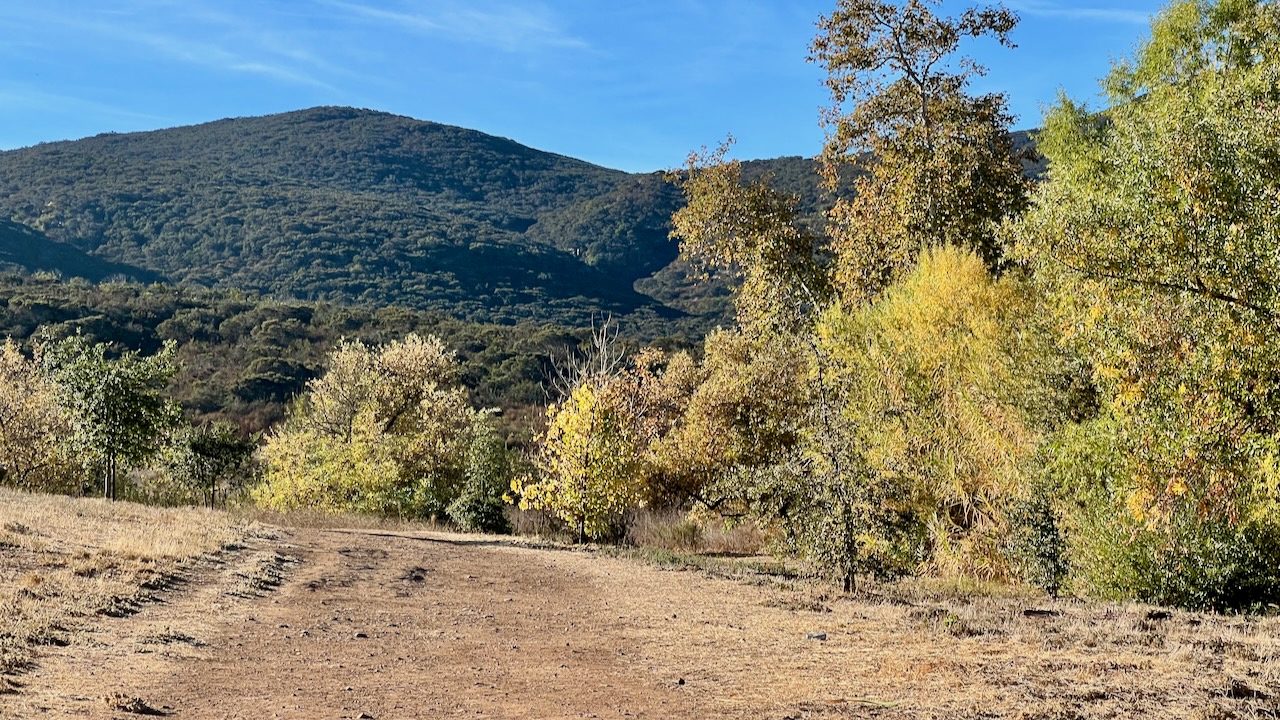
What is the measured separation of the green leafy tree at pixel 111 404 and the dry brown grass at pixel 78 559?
5.19m

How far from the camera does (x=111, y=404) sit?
2894 centimetres

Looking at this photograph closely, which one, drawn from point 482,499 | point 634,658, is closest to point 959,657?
point 634,658

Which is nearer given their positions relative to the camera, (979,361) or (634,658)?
(634,658)

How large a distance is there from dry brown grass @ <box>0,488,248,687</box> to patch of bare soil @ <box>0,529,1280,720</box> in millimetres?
359

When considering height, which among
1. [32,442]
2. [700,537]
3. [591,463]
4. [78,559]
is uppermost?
[591,463]

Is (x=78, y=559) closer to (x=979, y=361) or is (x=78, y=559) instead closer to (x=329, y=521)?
(x=979, y=361)

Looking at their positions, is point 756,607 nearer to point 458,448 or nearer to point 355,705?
point 355,705

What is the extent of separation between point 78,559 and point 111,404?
16546mm

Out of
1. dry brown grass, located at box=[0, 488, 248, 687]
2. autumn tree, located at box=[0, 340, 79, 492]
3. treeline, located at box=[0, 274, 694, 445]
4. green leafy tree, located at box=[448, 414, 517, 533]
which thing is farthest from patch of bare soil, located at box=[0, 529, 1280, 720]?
treeline, located at box=[0, 274, 694, 445]

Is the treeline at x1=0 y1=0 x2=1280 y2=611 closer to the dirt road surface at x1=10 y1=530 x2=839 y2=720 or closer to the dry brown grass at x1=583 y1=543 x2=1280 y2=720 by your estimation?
the dry brown grass at x1=583 y1=543 x2=1280 y2=720

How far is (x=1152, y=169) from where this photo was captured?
11.9 metres

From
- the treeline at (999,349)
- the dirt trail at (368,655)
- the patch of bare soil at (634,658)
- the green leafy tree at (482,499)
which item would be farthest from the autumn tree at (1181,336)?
the green leafy tree at (482,499)

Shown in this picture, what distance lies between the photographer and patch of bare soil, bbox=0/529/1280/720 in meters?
7.31

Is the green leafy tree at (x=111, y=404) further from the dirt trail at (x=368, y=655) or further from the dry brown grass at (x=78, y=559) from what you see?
the dirt trail at (x=368, y=655)
